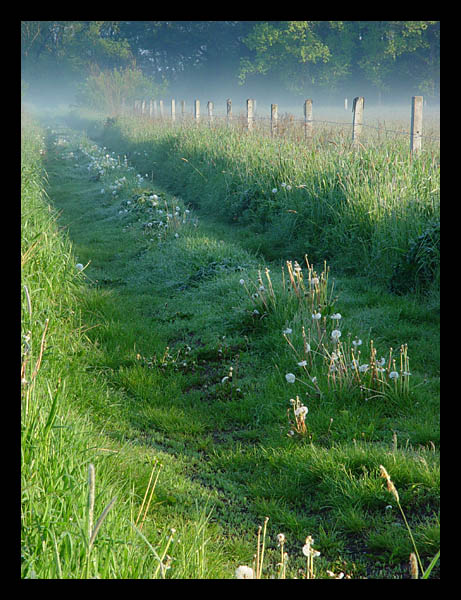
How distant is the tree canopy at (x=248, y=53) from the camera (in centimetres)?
4256

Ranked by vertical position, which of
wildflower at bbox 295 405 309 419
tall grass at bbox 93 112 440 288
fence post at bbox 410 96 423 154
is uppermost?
fence post at bbox 410 96 423 154

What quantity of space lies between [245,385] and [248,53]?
166 ft

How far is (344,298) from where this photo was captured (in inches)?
243

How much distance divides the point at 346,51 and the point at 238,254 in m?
43.0

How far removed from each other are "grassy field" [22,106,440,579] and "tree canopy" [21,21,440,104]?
37.6 metres

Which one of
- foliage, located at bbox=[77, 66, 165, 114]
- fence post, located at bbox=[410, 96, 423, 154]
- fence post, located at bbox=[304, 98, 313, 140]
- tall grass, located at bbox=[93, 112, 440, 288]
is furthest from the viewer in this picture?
foliage, located at bbox=[77, 66, 165, 114]

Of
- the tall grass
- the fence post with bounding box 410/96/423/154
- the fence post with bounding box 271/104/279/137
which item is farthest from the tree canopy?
the fence post with bounding box 410/96/423/154

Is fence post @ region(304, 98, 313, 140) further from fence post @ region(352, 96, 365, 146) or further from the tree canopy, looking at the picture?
the tree canopy

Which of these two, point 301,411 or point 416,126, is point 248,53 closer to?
point 416,126

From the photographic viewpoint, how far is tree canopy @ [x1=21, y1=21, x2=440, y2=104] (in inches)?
1676

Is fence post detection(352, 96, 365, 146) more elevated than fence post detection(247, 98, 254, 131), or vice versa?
fence post detection(247, 98, 254, 131)

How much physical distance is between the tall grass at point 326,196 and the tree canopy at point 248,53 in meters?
34.4

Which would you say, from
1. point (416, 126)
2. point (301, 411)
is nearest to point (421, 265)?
point (301, 411)
